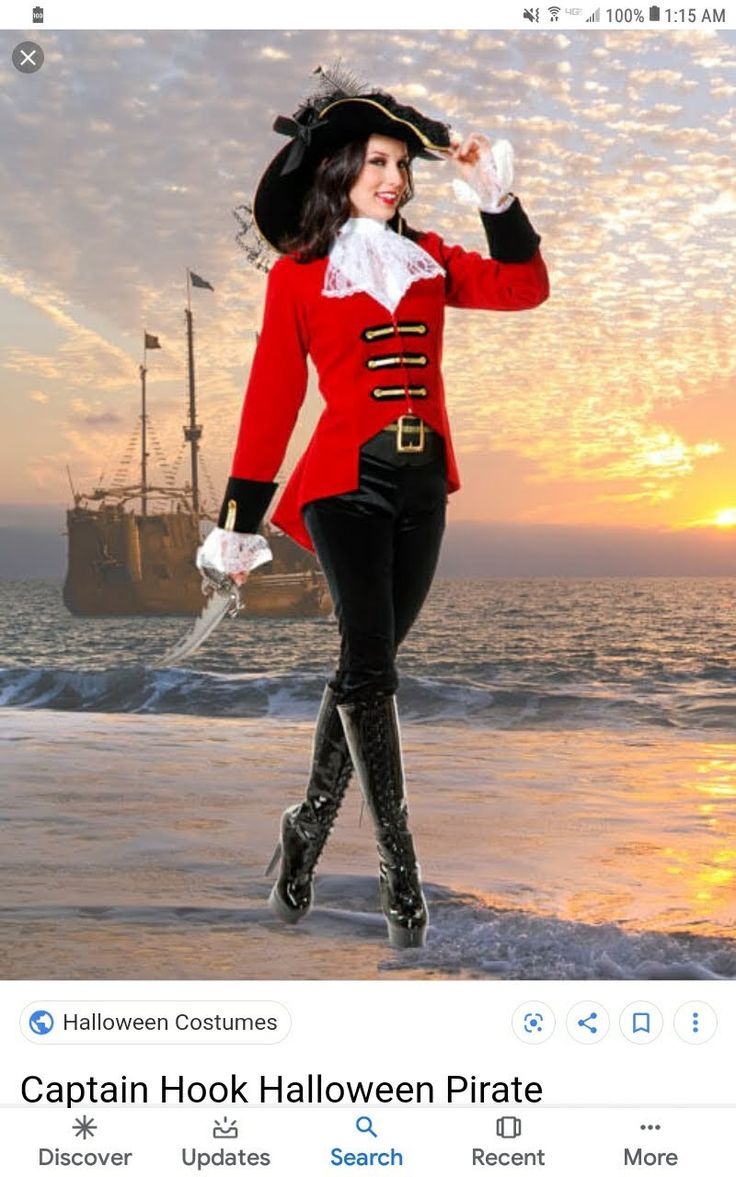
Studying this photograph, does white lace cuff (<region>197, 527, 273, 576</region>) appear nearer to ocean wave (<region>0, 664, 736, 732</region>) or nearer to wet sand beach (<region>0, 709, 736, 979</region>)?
wet sand beach (<region>0, 709, 736, 979</region>)

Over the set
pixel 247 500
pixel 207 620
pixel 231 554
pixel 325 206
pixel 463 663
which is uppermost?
pixel 325 206

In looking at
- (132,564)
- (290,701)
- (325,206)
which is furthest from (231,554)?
(132,564)

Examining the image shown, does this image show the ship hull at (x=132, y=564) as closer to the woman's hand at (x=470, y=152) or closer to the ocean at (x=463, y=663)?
the ocean at (x=463, y=663)

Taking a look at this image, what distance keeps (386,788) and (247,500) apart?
2.68 ft

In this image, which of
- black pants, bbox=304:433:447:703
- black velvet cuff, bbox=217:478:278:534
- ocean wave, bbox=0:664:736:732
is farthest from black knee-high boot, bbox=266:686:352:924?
ocean wave, bbox=0:664:736:732

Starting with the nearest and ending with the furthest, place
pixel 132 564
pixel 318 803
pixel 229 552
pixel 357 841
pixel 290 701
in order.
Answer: pixel 229 552 → pixel 318 803 → pixel 357 841 → pixel 290 701 → pixel 132 564

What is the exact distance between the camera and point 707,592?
5247cm

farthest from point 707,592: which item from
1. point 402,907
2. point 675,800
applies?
point 402,907

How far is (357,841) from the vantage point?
484 centimetres

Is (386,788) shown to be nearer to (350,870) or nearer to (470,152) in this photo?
(350,870)

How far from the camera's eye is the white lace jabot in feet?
10.8

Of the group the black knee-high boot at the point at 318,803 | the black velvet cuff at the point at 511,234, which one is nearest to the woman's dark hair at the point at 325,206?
the black velvet cuff at the point at 511,234
